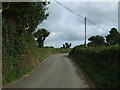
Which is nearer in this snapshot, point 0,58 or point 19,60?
point 0,58

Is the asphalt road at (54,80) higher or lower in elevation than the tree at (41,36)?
lower

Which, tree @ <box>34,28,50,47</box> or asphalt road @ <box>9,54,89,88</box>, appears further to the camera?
tree @ <box>34,28,50,47</box>

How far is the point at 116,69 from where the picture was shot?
1969 centimetres

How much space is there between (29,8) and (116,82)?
14108 millimetres

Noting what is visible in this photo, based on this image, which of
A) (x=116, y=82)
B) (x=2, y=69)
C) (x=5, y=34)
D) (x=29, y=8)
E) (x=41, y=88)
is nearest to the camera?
(x=116, y=82)

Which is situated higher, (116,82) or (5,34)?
(5,34)

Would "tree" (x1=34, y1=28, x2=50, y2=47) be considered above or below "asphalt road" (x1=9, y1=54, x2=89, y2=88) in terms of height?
above

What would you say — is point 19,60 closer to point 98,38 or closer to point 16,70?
point 16,70

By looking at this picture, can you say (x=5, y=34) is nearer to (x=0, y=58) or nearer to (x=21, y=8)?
(x=21, y=8)

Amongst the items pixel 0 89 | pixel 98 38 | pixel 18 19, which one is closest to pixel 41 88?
pixel 0 89

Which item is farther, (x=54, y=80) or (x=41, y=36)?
(x=41, y=36)

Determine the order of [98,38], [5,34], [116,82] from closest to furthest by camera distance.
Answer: [116,82], [5,34], [98,38]

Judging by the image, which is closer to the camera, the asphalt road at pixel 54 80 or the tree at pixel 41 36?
the asphalt road at pixel 54 80

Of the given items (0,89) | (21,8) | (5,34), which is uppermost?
(21,8)
